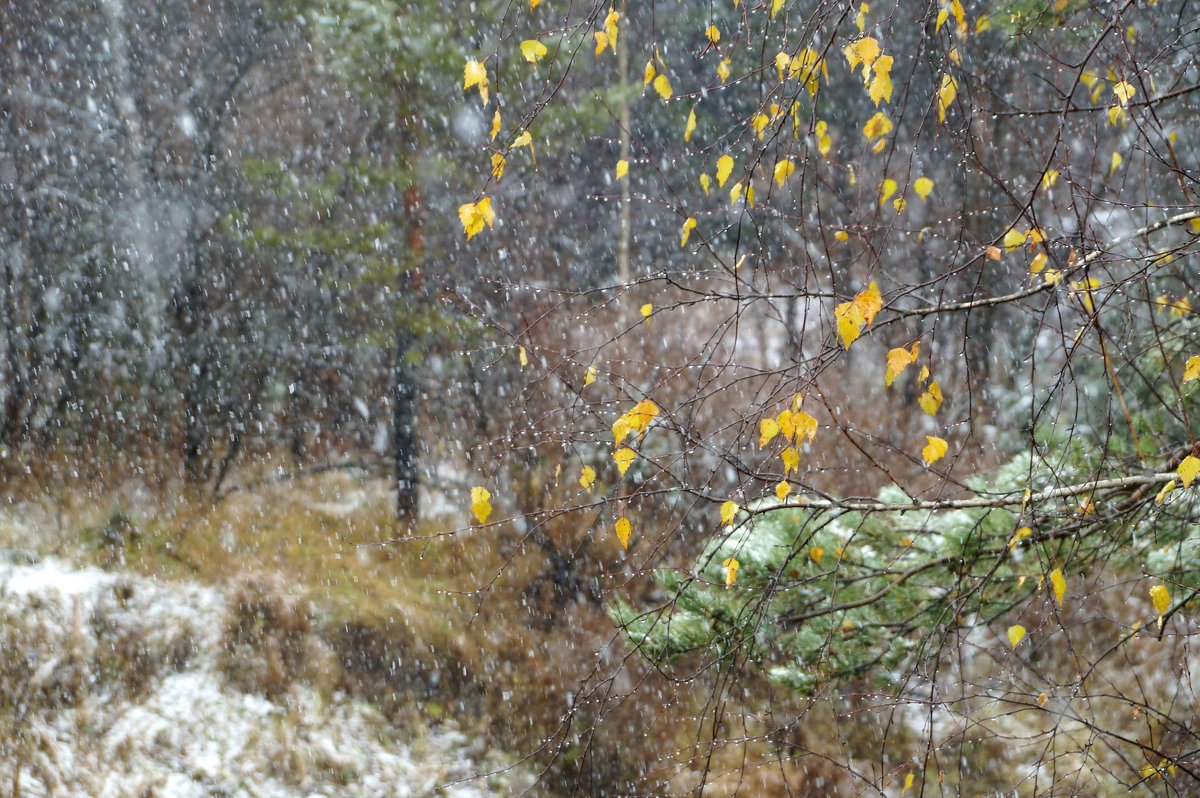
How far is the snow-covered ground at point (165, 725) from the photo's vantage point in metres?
5.45

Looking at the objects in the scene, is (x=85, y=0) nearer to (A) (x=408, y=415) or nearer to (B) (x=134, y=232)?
(B) (x=134, y=232)

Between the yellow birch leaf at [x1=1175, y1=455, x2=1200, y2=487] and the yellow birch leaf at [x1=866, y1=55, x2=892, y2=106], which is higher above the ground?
the yellow birch leaf at [x1=866, y1=55, x2=892, y2=106]

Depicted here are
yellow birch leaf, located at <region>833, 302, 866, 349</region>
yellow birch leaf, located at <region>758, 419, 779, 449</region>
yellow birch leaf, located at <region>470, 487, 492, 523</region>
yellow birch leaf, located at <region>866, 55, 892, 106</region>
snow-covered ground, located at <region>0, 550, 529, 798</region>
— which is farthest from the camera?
snow-covered ground, located at <region>0, 550, 529, 798</region>

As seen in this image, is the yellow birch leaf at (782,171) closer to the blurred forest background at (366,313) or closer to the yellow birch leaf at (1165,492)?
the yellow birch leaf at (1165,492)

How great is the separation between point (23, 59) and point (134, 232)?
1.50m

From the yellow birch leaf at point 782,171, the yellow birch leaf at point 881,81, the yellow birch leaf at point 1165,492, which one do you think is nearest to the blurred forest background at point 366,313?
the yellow birch leaf at point 1165,492

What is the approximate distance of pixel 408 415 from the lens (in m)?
7.82

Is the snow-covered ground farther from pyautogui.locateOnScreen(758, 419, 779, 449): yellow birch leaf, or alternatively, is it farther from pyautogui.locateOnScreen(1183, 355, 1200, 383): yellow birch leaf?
pyautogui.locateOnScreen(1183, 355, 1200, 383): yellow birch leaf

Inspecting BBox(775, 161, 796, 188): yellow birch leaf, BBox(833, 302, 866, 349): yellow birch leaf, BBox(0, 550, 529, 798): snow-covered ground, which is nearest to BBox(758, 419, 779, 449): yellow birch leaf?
BBox(833, 302, 866, 349): yellow birch leaf

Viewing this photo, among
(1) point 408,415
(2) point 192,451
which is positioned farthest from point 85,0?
(1) point 408,415

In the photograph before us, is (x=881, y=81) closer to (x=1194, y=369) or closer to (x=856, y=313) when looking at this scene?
(x=856, y=313)

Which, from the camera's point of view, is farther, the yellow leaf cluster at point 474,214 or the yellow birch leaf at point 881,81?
the yellow leaf cluster at point 474,214

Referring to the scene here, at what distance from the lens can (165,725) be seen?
572 centimetres

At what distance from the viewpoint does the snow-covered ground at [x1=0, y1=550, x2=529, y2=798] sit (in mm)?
5453
